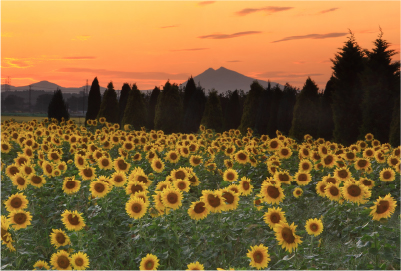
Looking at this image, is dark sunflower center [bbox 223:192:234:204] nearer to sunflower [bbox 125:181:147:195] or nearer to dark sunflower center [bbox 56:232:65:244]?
sunflower [bbox 125:181:147:195]

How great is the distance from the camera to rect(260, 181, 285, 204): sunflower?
5.05 m

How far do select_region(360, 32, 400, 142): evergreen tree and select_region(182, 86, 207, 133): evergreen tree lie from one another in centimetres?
901

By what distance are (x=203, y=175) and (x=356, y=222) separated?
12.4ft

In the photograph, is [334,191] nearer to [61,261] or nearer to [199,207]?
[199,207]

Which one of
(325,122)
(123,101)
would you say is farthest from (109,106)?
(325,122)

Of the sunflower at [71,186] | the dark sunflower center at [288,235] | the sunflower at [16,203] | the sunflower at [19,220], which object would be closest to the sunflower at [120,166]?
the sunflower at [71,186]

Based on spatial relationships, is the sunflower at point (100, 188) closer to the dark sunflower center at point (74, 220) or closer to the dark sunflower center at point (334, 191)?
the dark sunflower center at point (74, 220)

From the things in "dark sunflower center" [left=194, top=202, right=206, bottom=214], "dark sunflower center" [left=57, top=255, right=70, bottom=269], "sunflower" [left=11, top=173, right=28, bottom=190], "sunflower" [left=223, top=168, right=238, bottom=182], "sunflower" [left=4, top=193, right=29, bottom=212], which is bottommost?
"dark sunflower center" [left=57, top=255, right=70, bottom=269]

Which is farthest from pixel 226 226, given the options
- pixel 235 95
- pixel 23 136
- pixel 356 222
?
pixel 235 95

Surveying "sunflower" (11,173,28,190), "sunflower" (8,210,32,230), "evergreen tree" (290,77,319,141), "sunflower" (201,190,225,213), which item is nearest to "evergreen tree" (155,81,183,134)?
"evergreen tree" (290,77,319,141)

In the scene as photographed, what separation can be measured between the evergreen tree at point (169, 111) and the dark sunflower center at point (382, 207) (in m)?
17.0

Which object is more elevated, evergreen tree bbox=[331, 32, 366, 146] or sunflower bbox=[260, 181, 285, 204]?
evergreen tree bbox=[331, 32, 366, 146]

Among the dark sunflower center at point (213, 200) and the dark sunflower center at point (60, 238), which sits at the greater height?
the dark sunflower center at point (213, 200)

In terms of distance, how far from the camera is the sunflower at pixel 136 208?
4441 millimetres
